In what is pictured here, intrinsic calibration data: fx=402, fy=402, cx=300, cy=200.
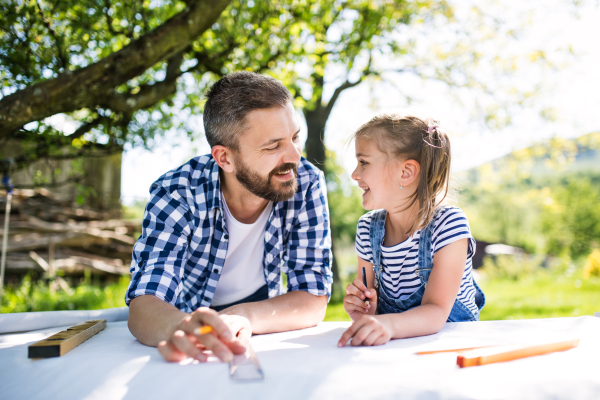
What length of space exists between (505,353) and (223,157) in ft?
4.83

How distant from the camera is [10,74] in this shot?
255 centimetres

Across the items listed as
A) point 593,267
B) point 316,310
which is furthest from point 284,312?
point 593,267

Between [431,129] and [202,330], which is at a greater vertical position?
[431,129]

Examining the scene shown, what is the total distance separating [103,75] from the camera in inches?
90.6

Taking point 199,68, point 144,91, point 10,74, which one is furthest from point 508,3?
point 10,74

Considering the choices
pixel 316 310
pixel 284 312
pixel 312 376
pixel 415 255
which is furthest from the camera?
pixel 415 255

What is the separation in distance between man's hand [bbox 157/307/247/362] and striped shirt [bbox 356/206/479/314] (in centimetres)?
94

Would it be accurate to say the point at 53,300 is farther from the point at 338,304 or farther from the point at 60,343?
the point at 60,343

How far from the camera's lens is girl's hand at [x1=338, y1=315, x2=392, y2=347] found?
3.91 feet

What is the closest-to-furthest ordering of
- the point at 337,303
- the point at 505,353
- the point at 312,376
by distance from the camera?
the point at 312,376
the point at 505,353
the point at 337,303

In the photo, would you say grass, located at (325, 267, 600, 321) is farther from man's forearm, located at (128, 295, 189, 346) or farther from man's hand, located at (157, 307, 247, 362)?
man's hand, located at (157, 307, 247, 362)

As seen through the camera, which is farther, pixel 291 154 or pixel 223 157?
pixel 223 157

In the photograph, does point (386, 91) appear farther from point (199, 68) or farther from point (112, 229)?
point (112, 229)

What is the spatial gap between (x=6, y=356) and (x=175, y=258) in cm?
61
